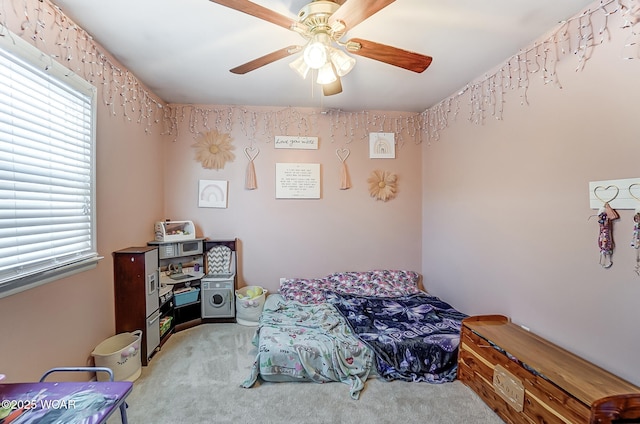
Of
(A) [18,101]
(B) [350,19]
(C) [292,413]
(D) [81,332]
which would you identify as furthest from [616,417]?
(A) [18,101]

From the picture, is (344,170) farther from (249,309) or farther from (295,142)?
(249,309)

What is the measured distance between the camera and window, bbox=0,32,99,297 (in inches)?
50.6

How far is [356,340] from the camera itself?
7.13 feet

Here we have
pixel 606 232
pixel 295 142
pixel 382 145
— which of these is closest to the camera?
pixel 606 232

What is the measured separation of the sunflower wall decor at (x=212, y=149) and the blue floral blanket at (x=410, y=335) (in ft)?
6.84

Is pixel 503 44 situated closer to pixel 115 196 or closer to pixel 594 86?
pixel 594 86

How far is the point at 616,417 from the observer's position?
1.21 metres

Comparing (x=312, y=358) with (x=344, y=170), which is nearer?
(x=312, y=358)

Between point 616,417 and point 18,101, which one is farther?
point 18,101

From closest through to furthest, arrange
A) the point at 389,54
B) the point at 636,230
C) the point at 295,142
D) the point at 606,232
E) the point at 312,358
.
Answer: the point at 636,230, the point at 606,232, the point at 389,54, the point at 312,358, the point at 295,142

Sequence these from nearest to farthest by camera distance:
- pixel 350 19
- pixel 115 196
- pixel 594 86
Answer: pixel 350 19 < pixel 594 86 < pixel 115 196

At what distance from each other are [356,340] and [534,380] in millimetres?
1122

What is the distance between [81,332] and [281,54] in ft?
7.13

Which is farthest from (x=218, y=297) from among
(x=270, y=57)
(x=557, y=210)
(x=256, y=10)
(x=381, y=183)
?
(x=557, y=210)
